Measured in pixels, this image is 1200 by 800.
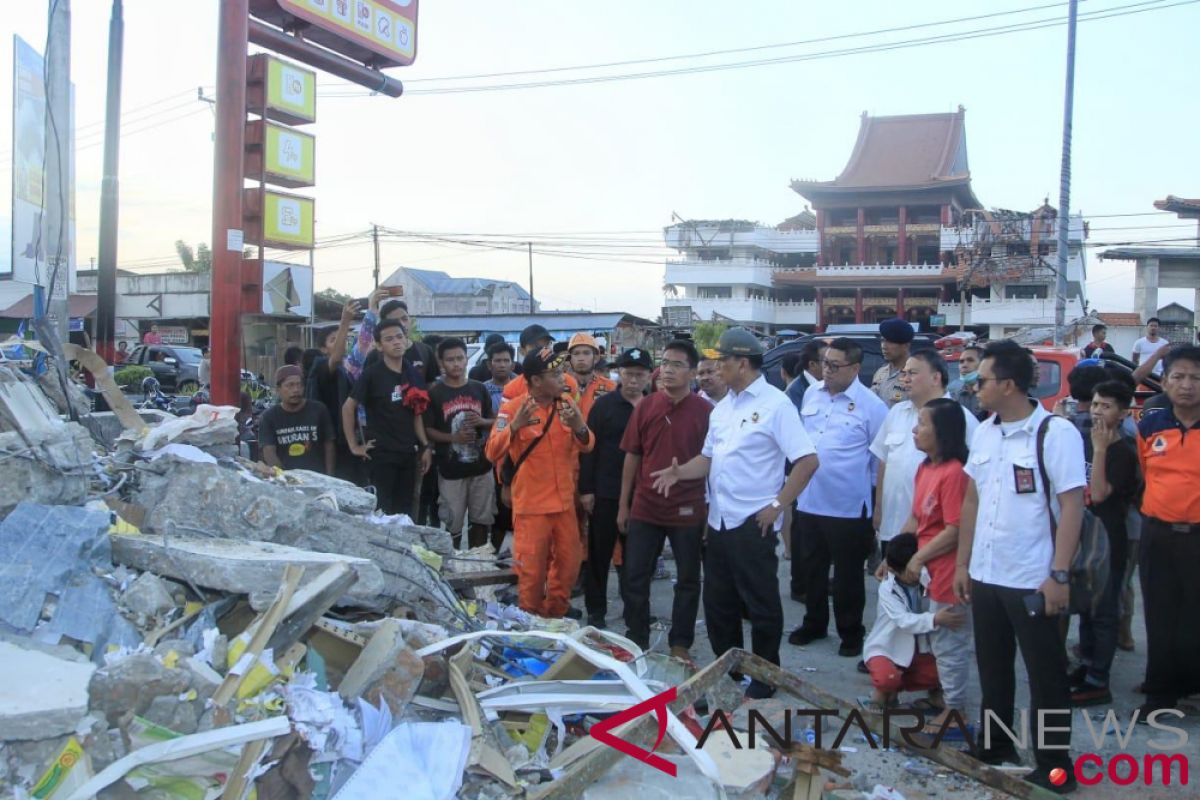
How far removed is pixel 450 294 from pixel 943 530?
57.3 meters

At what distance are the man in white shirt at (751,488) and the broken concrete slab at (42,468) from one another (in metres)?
3.01

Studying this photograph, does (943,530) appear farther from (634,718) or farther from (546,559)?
(546,559)

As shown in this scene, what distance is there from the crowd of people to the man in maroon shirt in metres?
0.01

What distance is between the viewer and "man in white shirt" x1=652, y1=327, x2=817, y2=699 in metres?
4.72

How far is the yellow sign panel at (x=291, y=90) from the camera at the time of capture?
1118 centimetres

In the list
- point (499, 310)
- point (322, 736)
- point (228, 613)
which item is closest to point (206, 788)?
point (322, 736)

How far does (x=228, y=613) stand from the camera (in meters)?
3.79

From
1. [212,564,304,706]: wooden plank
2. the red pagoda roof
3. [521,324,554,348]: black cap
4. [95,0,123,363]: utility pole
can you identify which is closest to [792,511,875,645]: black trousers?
[521,324,554,348]: black cap

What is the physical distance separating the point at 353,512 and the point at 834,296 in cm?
4737

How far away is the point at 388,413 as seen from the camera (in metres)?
6.63

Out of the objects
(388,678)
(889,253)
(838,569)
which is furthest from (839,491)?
(889,253)

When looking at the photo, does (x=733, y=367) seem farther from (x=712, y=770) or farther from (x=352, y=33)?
(x=352, y=33)

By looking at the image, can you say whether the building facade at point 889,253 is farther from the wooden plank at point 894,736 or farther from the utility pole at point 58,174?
the wooden plank at point 894,736

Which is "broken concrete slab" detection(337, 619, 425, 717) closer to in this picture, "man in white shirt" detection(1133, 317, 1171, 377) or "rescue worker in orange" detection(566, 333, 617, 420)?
"rescue worker in orange" detection(566, 333, 617, 420)
